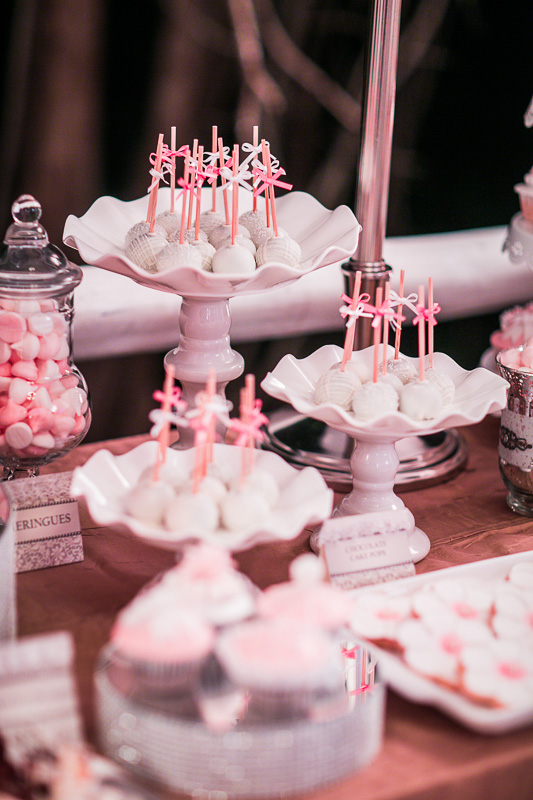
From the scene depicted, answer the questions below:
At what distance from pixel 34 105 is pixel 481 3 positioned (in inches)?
53.9

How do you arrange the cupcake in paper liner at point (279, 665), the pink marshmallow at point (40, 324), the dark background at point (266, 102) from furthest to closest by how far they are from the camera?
the dark background at point (266, 102) → the pink marshmallow at point (40, 324) → the cupcake in paper liner at point (279, 665)

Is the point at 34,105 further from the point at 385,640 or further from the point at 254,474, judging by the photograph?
the point at 385,640

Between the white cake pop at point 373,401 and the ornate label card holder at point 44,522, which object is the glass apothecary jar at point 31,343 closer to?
the ornate label card holder at point 44,522

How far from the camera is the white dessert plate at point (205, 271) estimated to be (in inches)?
40.1

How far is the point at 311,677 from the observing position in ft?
2.21

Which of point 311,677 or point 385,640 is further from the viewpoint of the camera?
point 385,640

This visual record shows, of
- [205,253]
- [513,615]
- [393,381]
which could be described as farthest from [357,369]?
[513,615]

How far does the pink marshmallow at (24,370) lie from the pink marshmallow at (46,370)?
16 mm

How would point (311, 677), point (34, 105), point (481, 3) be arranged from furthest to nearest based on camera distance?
1. point (481, 3)
2. point (34, 105)
3. point (311, 677)

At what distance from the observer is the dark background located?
1.91 m

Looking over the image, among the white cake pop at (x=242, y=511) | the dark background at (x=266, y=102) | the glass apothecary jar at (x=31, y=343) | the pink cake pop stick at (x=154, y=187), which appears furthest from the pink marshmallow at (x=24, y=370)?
the dark background at (x=266, y=102)

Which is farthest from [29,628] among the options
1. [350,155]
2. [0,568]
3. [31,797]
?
[350,155]

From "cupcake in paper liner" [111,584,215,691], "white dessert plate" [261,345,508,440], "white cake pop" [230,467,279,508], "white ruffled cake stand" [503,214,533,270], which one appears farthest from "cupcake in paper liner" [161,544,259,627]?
"white ruffled cake stand" [503,214,533,270]

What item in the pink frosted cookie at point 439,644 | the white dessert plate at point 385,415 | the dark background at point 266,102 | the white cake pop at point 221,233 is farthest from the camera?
the dark background at point 266,102
